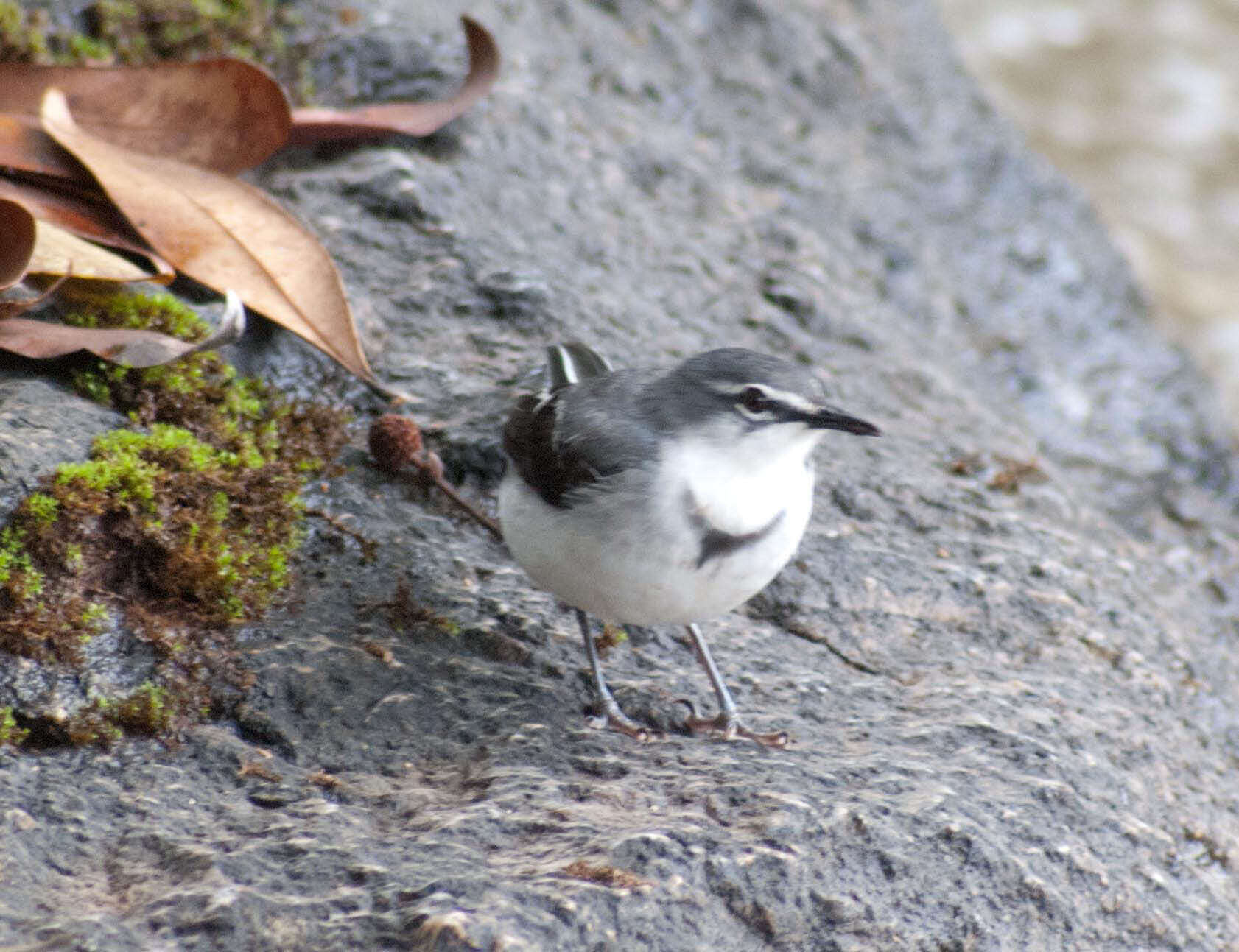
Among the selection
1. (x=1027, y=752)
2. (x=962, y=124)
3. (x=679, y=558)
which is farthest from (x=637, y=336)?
(x=962, y=124)

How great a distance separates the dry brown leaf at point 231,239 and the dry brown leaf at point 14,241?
472mm

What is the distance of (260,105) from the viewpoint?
16.6 feet

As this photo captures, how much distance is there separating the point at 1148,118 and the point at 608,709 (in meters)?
10.2

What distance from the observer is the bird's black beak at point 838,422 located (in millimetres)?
3695

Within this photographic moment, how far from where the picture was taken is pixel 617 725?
12.4 feet

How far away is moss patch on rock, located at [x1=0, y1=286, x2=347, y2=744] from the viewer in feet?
11.1

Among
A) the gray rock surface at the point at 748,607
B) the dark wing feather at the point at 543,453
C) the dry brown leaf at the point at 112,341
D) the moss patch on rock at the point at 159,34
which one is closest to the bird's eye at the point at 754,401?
the dark wing feather at the point at 543,453

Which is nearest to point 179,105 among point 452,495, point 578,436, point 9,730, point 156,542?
point 452,495

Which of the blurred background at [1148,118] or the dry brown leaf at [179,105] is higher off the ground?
the blurred background at [1148,118]

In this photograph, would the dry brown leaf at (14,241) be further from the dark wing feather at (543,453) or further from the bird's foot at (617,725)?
the bird's foot at (617,725)

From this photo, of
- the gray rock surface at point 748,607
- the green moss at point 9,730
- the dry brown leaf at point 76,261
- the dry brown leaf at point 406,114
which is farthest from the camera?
the dry brown leaf at point 406,114

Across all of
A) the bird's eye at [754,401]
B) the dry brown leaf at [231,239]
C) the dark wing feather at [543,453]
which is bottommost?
the dry brown leaf at [231,239]

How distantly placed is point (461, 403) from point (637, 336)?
0.82 metres

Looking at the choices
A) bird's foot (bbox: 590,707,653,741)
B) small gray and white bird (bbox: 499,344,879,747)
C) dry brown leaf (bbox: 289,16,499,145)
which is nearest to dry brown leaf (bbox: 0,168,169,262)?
dry brown leaf (bbox: 289,16,499,145)
